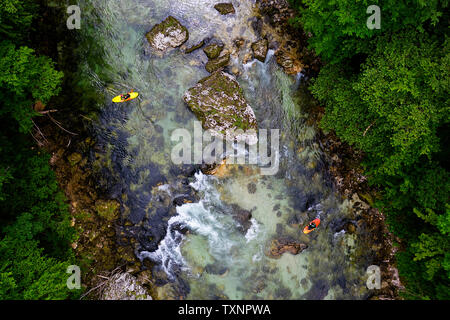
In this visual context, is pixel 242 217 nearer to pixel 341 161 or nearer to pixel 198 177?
pixel 198 177

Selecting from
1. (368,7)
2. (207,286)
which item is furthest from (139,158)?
(368,7)

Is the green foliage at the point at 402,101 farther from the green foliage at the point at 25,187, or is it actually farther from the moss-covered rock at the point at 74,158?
the moss-covered rock at the point at 74,158

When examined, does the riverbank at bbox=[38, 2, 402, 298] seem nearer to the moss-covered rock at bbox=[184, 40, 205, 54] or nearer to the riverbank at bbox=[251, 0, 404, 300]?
the riverbank at bbox=[251, 0, 404, 300]

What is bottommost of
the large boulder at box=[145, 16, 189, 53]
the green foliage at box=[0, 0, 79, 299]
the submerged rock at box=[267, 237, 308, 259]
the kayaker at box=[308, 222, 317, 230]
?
the submerged rock at box=[267, 237, 308, 259]

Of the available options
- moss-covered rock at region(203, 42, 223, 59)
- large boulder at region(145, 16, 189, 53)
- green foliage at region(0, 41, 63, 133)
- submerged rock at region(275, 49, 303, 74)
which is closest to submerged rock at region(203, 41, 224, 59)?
moss-covered rock at region(203, 42, 223, 59)

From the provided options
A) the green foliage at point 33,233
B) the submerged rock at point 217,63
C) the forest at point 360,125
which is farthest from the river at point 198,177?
the green foliage at point 33,233

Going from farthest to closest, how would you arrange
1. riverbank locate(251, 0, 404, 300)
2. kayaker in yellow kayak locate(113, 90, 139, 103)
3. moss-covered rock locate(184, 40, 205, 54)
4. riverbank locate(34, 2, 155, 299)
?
1. riverbank locate(251, 0, 404, 300)
2. moss-covered rock locate(184, 40, 205, 54)
3. kayaker in yellow kayak locate(113, 90, 139, 103)
4. riverbank locate(34, 2, 155, 299)

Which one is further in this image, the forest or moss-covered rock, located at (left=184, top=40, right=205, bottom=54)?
moss-covered rock, located at (left=184, top=40, right=205, bottom=54)

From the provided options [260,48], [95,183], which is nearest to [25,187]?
[95,183]
